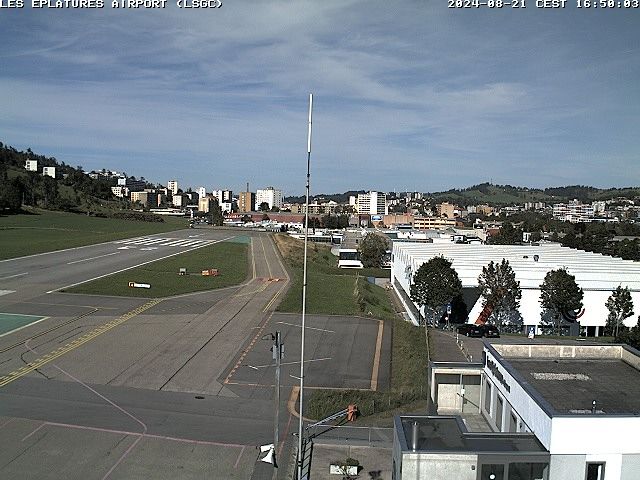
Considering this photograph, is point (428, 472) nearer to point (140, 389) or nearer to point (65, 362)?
point (140, 389)

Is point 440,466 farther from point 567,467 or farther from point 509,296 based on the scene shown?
point 509,296

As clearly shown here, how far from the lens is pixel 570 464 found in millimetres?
12000

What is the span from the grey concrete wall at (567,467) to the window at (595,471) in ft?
0.70

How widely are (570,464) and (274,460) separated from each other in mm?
7649

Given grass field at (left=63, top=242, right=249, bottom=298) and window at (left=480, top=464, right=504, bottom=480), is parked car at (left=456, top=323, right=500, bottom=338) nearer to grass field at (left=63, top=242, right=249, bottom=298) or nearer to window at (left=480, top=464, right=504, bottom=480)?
grass field at (left=63, top=242, right=249, bottom=298)

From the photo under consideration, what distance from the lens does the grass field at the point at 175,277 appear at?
42.2 metres

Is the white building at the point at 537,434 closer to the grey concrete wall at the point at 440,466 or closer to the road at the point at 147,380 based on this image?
the grey concrete wall at the point at 440,466

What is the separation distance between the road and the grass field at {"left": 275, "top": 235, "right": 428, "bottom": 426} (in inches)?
39.0

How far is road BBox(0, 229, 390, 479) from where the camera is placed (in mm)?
16047

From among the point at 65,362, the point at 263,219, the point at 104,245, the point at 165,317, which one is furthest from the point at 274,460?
the point at 263,219

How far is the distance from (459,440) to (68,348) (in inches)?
793

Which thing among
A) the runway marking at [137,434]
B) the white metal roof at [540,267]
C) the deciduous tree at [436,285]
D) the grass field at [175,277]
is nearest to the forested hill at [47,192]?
the grass field at [175,277]

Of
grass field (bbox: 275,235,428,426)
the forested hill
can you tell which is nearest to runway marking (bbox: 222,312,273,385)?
grass field (bbox: 275,235,428,426)

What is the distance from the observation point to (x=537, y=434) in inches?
494
